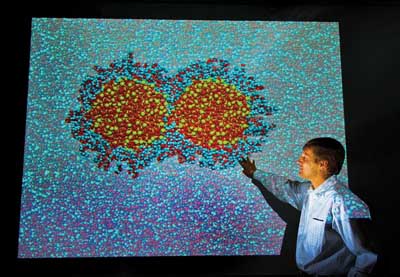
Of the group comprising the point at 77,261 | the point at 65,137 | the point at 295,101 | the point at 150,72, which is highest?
the point at 150,72

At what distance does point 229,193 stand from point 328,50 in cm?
93

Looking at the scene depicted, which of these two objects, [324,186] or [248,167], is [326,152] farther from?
[248,167]

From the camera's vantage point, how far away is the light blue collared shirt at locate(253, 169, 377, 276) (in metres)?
1.94

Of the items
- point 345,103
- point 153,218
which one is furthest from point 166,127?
point 345,103

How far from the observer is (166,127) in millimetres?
2068

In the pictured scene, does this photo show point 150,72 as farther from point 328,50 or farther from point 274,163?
point 328,50

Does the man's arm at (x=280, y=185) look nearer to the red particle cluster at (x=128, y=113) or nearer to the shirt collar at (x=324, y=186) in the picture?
the shirt collar at (x=324, y=186)

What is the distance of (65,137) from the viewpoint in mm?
2039

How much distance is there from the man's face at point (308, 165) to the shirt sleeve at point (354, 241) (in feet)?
0.67

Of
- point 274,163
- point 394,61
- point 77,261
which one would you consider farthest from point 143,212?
point 394,61

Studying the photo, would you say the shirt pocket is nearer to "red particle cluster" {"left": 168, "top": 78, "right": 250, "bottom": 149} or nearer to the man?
the man

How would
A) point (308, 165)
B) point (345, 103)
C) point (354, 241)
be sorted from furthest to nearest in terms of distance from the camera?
point (345, 103) < point (308, 165) < point (354, 241)

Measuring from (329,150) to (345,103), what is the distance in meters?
0.28

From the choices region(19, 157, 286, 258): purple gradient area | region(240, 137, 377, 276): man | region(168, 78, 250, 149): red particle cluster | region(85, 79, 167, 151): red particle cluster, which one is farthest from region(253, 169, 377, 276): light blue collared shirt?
region(85, 79, 167, 151): red particle cluster
